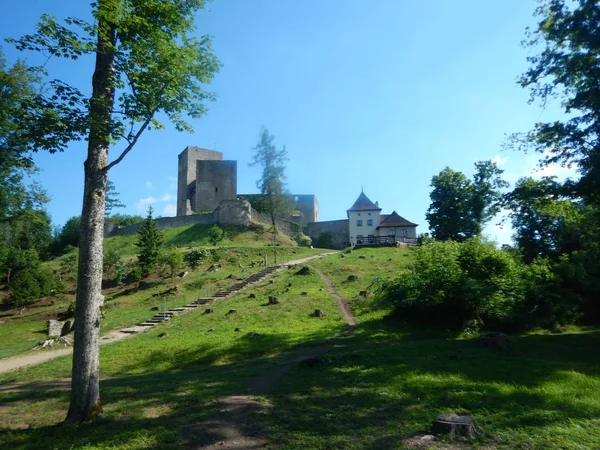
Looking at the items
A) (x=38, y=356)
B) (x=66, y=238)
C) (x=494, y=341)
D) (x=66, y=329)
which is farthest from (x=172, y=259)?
(x=66, y=238)

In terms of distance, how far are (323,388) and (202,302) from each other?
15.8 m

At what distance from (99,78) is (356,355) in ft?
29.2

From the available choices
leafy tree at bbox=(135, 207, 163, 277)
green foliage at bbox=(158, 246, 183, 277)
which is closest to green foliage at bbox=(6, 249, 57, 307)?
leafy tree at bbox=(135, 207, 163, 277)

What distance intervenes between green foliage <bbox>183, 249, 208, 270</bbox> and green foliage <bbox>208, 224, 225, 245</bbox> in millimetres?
7774

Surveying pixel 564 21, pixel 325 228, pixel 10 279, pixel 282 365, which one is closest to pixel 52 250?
pixel 10 279

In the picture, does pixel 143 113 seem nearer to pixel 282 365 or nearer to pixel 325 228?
pixel 282 365

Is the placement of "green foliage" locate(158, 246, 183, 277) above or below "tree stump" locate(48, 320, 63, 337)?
above

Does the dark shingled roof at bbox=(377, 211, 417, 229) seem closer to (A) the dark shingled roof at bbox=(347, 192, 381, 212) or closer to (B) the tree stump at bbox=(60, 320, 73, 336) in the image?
(A) the dark shingled roof at bbox=(347, 192, 381, 212)

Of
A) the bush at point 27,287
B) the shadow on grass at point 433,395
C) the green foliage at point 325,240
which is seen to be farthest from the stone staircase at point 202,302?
the green foliage at point 325,240

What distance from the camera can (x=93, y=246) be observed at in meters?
7.06

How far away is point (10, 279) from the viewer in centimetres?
3078

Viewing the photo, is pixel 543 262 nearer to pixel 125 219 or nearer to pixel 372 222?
pixel 372 222

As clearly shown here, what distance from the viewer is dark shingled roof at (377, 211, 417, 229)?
5088 centimetres

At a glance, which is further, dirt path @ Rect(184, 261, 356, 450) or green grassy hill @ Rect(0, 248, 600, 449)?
green grassy hill @ Rect(0, 248, 600, 449)
